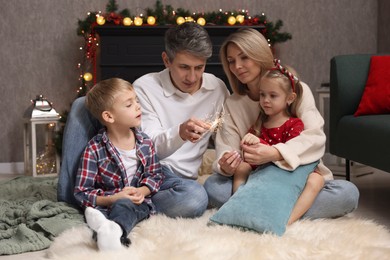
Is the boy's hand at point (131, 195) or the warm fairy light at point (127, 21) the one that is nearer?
the boy's hand at point (131, 195)

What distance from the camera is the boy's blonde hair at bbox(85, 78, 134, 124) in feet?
8.25

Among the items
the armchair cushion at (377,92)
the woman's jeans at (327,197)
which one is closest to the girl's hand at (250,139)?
the woman's jeans at (327,197)

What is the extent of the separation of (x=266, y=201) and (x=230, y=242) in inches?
10.8

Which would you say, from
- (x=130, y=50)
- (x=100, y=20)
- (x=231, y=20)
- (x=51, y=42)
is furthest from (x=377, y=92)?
(x=51, y=42)

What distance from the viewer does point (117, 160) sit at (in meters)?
2.50

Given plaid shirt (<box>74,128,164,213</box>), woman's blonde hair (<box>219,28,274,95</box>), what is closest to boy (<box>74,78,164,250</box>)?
plaid shirt (<box>74,128,164,213</box>)

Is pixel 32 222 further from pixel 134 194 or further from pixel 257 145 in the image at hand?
pixel 257 145

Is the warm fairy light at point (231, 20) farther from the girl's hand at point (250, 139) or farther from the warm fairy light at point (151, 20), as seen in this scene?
the girl's hand at point (250, 139)

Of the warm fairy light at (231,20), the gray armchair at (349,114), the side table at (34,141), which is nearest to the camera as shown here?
the gray armchair at (349,114)

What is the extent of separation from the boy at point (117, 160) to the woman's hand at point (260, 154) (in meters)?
0.38

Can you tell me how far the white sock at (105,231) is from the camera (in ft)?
6.83

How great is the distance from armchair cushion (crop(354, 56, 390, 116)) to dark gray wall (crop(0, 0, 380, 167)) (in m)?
1.36

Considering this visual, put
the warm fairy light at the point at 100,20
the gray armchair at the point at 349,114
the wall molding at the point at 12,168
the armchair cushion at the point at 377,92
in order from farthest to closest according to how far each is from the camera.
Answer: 1. the wall molding at the point at 12,168
2. the warm fairy light at the point at 100,20
3. the armchair cushion at the point at 377,92
4. the gray armchair at the point at 349,114

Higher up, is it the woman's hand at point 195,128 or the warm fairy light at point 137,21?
the warm fairy light at point 137,21
